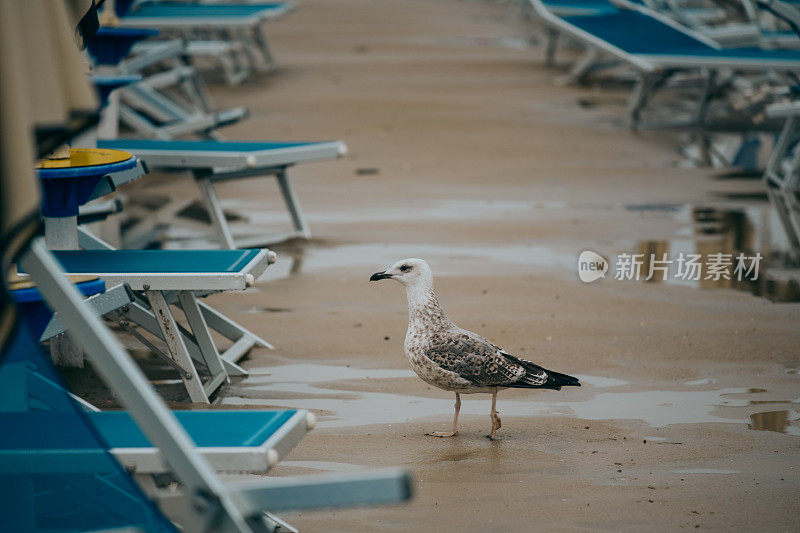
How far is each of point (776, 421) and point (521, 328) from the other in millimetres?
1600

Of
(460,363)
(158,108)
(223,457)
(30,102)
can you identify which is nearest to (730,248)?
(460,363)

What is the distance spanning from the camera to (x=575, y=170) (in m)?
10.0

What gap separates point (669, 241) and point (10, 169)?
623 centimetres

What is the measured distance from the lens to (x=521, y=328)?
19.2 feet

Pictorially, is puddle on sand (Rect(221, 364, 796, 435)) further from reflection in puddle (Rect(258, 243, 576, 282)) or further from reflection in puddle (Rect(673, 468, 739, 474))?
reflection in puddle (Rect(258, 243, 576, 282))

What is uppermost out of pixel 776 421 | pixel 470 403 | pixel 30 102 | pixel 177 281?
pixel 30 102

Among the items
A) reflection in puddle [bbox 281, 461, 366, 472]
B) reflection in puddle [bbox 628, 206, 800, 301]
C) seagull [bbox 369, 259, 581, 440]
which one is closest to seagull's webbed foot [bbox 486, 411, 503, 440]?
seagull [bbox 369, 259, 581, 440]

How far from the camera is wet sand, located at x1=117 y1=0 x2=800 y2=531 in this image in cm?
385

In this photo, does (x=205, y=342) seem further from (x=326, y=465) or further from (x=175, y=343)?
(x=326, y=465)

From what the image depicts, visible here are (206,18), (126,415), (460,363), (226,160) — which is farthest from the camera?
(206,18)

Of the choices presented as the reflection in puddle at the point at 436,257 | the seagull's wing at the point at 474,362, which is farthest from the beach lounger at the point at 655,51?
the seagull's wing at the point at 474,362

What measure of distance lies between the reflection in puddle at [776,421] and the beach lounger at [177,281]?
2.14 metres

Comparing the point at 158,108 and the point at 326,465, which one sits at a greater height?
the point at 326,465

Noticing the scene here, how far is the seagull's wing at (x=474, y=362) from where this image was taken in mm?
4234
